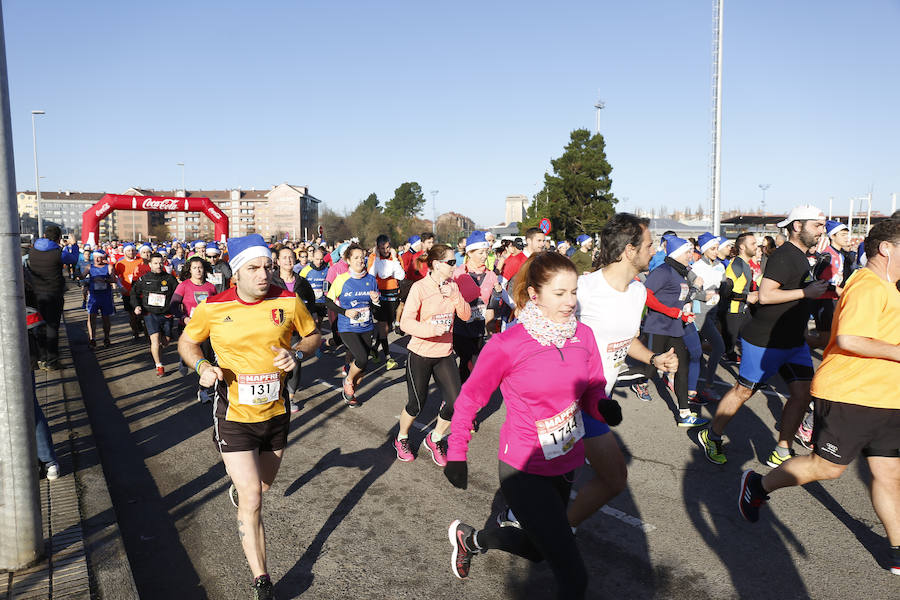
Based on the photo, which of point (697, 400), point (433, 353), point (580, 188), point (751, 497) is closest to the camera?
point (751, 497)

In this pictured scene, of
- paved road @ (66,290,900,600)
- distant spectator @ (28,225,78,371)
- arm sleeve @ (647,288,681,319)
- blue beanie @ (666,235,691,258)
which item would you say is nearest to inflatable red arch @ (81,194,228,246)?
distant spectator @ (28,225,78,371)

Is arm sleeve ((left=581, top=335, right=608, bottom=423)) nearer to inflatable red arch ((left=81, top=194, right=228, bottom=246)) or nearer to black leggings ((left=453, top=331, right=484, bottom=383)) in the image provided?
black leggings ((left=453, top=331, right=484, bottom=383))

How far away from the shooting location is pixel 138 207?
26453mm

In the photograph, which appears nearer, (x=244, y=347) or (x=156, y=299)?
(x=244, y=347)

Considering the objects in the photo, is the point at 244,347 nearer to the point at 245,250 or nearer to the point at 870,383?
the point at 245,250

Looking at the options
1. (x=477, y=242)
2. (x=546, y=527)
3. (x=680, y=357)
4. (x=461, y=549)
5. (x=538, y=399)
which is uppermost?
(x=477, y=242)

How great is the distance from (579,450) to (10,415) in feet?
10.7

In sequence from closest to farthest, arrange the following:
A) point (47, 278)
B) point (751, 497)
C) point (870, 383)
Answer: point (870, 383)
point (751, 497)
point (47, 278)

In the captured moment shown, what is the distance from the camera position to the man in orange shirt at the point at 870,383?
3.47m

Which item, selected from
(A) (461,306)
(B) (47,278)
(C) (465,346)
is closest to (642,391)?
(C) (465,346)

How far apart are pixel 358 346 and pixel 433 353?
2.24 meters

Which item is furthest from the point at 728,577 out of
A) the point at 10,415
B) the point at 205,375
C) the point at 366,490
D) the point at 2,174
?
the point at 2,174

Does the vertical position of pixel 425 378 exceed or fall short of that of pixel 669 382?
it exceeds it

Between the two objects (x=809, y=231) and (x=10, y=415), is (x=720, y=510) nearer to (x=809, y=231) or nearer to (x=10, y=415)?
(x=809, y=231)
